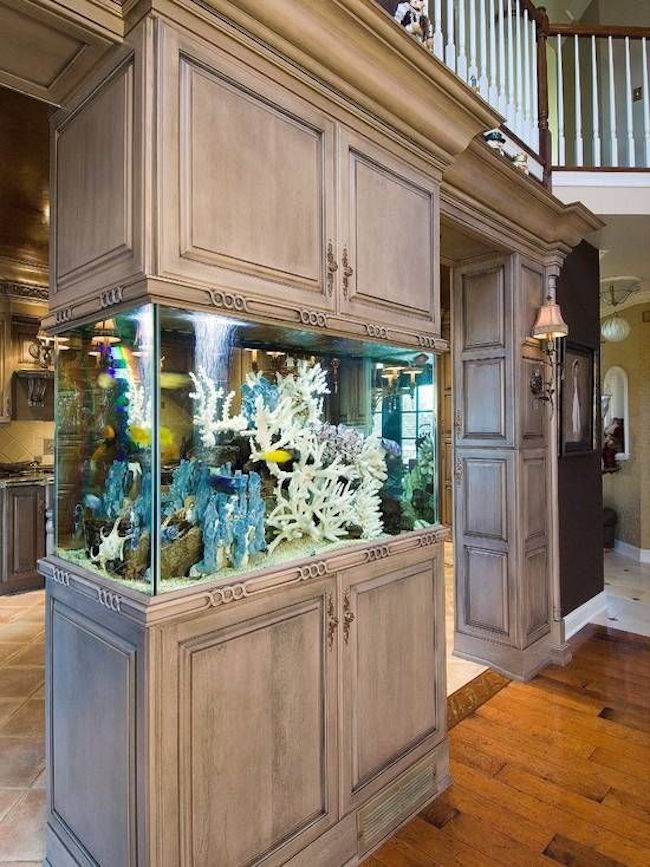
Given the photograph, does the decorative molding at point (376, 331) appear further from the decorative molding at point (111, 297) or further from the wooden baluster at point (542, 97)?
the wooden baluster at point (542, 97)

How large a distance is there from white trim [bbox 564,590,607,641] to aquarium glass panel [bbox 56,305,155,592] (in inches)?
124

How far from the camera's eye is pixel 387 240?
1966mm

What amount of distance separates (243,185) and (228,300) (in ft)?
1.08

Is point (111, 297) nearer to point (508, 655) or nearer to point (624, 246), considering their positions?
point (508, 655)

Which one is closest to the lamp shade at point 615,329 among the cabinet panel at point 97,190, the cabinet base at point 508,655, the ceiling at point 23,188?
the cabinet base at point 508,655

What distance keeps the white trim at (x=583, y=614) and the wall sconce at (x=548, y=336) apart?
1.49 m

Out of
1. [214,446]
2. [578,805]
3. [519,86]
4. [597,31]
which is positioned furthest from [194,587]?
[597,31]

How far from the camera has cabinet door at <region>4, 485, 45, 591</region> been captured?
466 centimetres

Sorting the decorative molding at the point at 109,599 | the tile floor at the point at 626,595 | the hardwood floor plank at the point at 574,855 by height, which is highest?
the decorative molding at the point at 109,599

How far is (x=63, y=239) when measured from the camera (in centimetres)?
159

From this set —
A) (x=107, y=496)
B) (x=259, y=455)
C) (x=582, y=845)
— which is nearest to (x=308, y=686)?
(x=259, y=455)

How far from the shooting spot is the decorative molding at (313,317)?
160cm

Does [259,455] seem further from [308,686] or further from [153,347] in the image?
[308,686]

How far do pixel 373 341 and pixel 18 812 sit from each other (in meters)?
2.18
